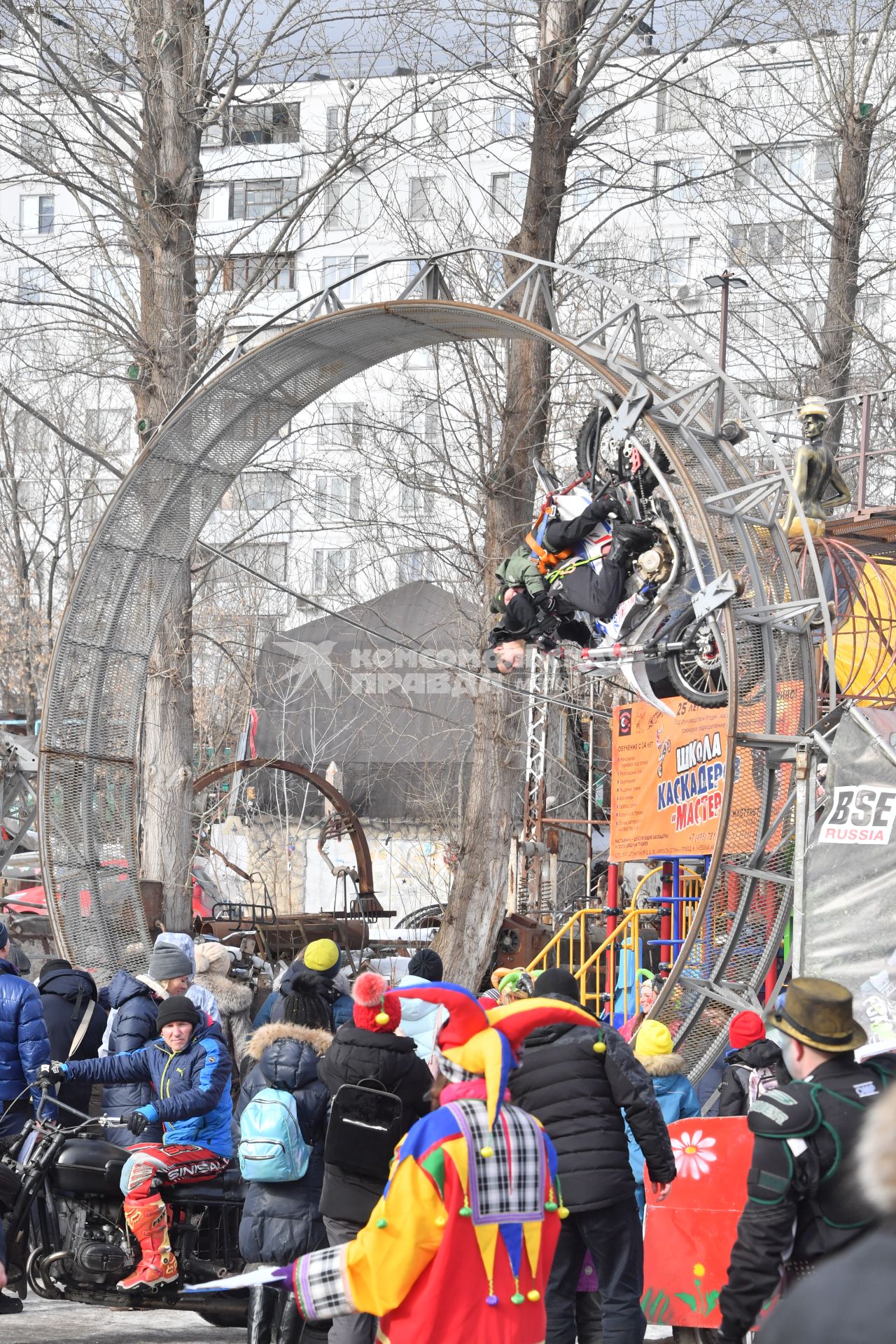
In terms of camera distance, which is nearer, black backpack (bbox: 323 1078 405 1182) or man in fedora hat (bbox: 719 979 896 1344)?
man in fedora hat (bbox: 719 979 896 1344)

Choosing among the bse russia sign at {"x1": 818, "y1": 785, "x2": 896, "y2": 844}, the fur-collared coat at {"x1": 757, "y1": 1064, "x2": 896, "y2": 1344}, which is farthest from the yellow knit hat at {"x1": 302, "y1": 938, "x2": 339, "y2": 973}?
the fur-collared coat at {"x1": 757, "y1": 1064, "x2": 896, "y2": 1344}

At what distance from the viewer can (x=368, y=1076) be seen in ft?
20.4

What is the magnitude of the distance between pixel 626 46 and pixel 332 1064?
1412 cm

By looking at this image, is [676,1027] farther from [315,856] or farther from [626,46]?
[315,856]

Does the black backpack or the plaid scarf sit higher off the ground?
the plaid scarf

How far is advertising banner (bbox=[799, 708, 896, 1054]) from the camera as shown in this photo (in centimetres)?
959

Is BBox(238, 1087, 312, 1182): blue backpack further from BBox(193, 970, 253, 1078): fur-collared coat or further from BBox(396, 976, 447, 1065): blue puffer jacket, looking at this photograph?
BBox(193, 970, 253, 1078): fur-collared coat

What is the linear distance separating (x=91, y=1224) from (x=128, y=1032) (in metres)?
1.14

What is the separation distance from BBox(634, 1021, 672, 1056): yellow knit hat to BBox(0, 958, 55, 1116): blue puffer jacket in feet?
10.1

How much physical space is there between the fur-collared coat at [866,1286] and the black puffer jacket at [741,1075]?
18.0 feet

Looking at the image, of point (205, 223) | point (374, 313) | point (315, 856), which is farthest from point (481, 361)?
point (205, 223)

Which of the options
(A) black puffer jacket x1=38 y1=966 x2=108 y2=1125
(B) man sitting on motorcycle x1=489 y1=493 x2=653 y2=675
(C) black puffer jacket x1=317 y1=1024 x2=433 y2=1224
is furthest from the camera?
(B) man sitting on motorcycle x1=489 y1=493 x2=653 y2=675

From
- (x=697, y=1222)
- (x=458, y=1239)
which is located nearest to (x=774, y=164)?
(x=697, y=1222)

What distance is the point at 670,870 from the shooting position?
18453 millimetres
